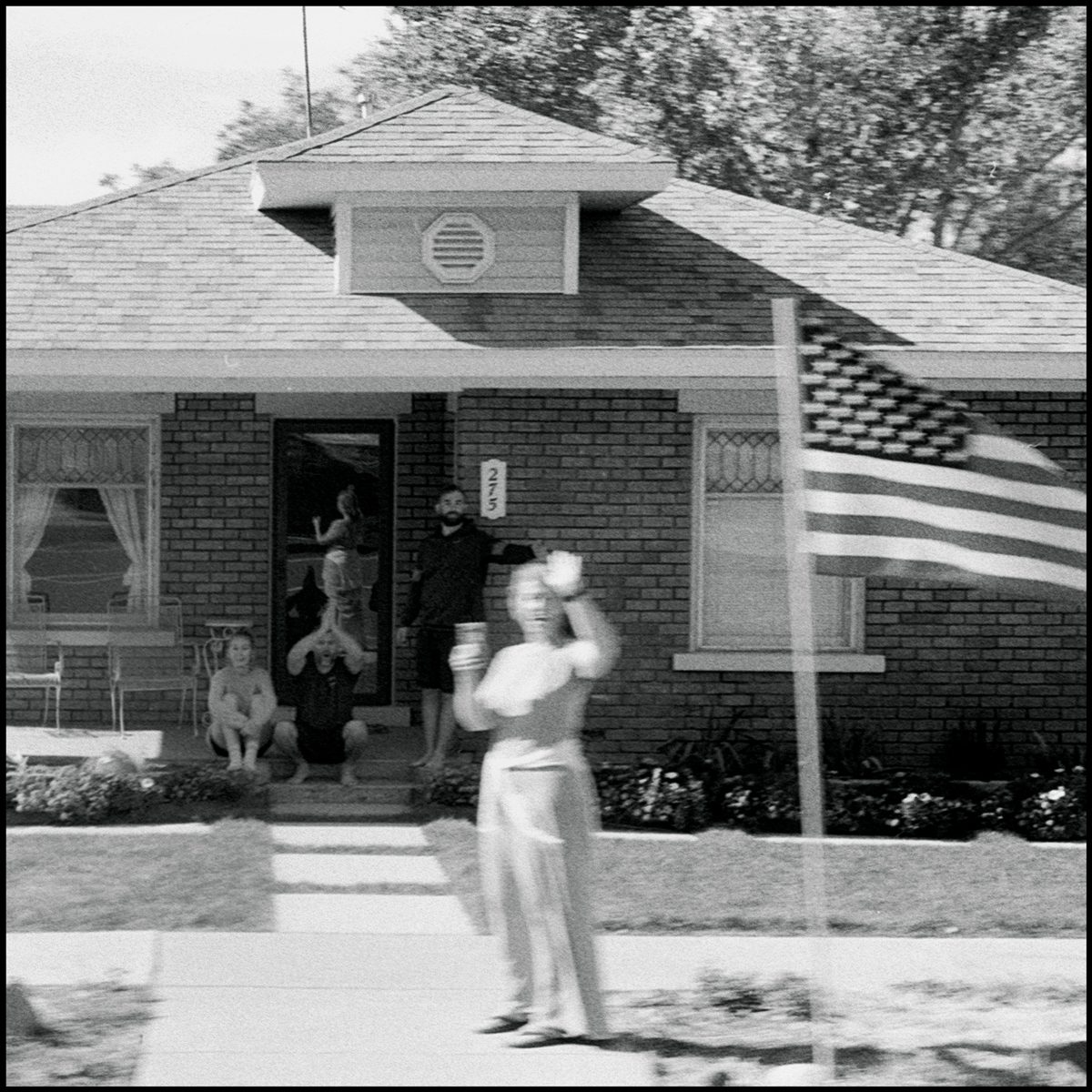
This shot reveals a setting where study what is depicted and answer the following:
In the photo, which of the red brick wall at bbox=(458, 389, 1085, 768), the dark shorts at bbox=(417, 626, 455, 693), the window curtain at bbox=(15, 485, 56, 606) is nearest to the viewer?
the dark shorts at bbox=(417, 626, 455, 693)

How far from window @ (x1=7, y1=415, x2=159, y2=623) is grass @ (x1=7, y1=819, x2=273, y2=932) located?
11.4 ft

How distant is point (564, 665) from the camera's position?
6844 mm

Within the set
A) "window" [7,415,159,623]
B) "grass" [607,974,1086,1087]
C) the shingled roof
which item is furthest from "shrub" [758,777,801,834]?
"window" [7,415,159,623]

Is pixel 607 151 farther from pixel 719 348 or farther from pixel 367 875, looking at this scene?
pixel 367 875

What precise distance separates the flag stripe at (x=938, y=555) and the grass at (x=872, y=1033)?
1.86m

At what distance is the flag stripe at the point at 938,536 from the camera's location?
6625 mm

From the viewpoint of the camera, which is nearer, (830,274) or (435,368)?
(435,368)

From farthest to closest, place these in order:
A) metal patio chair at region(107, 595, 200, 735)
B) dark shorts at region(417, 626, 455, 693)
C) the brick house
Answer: metal patio chair at region(107, 595, 200, 735), the brick house, dark shorts at region(417, 626, 455, 693)

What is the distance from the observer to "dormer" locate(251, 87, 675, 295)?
1290cm

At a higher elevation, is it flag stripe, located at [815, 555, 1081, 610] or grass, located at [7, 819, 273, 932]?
flag stripe, located at [815, 555, 1081, 610]

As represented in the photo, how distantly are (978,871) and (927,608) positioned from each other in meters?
3.03

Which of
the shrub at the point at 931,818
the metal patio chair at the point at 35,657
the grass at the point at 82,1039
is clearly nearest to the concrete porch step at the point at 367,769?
the metal patio chair at the point at 35,657

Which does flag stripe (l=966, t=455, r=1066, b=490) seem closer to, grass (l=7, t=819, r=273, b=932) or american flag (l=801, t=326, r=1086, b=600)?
american flag (l=801, t=326, r=1086, b=600)

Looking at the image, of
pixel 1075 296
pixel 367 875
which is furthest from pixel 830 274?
pixel 367 875
